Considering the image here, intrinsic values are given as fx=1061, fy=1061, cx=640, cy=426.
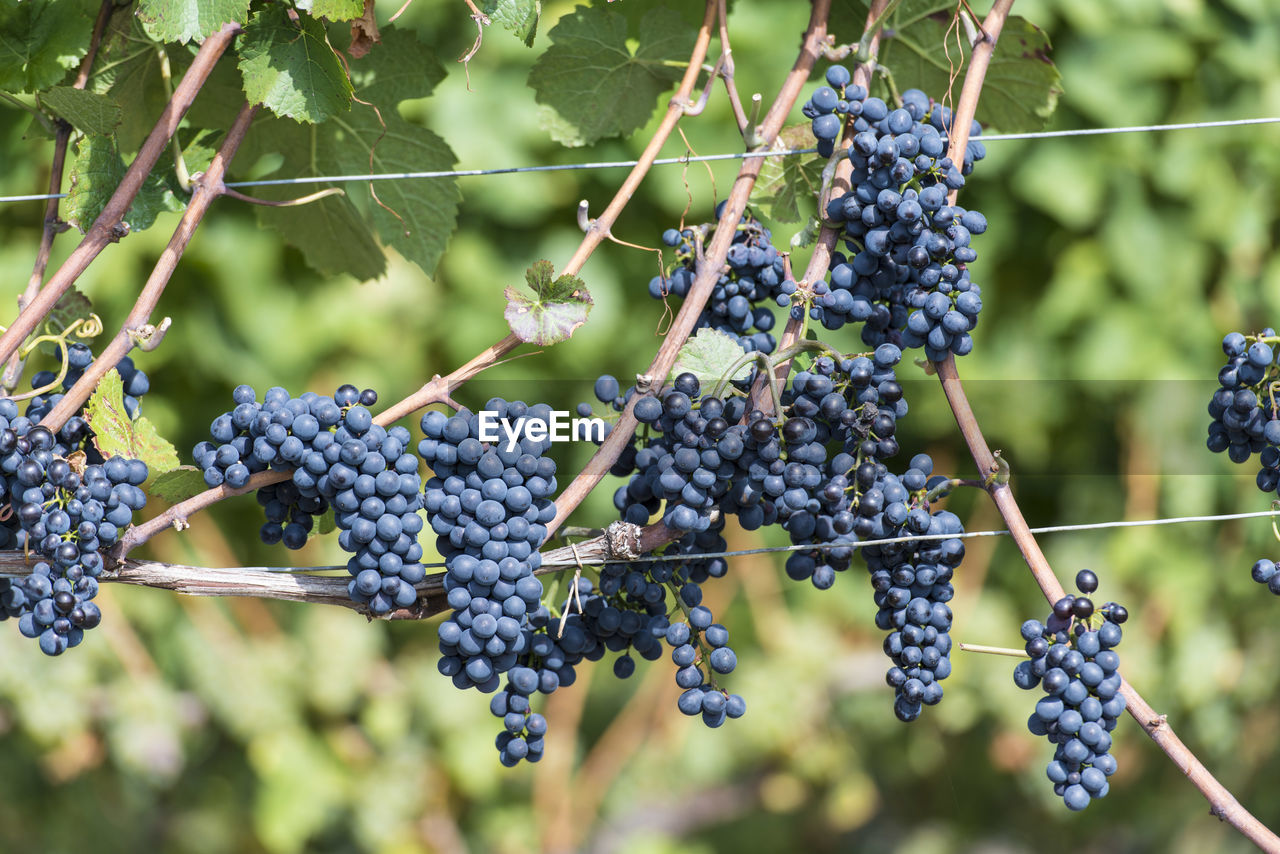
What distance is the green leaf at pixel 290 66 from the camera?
2.23 feet

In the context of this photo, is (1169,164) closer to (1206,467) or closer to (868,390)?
(1206,467)

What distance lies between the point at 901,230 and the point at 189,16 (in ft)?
1.49

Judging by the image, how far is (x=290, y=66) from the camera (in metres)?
0.68

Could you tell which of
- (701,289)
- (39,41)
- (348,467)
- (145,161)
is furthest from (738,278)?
(39,41)

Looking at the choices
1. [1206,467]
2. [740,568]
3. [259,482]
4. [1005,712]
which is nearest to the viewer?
[259,482]

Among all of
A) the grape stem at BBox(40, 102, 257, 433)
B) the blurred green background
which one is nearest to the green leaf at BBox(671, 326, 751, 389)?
the grape stem at BBox(40, 102, 257, 433)

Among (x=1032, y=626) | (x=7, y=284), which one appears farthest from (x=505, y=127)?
(x=1032, y=626)

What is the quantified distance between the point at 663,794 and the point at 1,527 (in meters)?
1.57

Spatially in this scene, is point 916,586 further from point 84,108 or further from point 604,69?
point 84,108

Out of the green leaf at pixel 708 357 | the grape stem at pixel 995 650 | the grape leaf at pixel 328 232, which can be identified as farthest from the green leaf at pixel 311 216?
the grape stem at pixel 995 650

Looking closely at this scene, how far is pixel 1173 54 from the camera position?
1.63 meters

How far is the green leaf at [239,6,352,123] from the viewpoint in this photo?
2.23ft

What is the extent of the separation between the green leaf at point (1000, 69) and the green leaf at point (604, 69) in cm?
18

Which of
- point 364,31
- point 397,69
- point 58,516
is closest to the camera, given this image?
point 58,516
